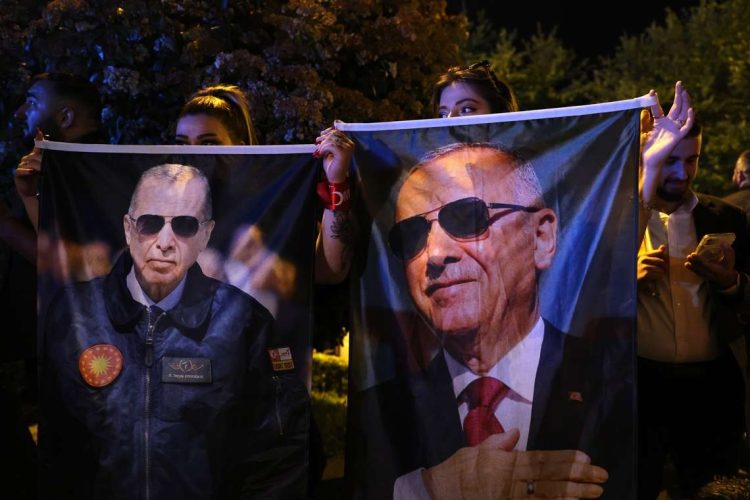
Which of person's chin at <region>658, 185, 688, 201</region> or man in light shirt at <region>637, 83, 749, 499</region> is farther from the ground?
person's chin at <region>658, 185, 688, 201</region>

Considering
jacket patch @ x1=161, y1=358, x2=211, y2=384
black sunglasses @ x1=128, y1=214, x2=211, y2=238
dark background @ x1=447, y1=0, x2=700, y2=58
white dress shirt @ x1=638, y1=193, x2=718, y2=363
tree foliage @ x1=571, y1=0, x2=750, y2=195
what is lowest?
jacket patch @ x1=161, y1=358, x2=211, y2=384

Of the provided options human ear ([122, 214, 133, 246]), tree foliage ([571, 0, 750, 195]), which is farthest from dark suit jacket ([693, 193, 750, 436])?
tree foliage ([571, 0, 750, 195])

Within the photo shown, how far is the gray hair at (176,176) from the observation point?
3.50 meters

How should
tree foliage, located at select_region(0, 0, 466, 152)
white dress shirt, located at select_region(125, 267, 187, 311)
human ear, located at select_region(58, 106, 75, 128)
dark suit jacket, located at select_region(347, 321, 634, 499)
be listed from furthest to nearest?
tree foliage, located at select_region(0, 0, 466, 152) < human ear, located at select_region(58, 106, 75, 128) < white dress shirt, located at select_region(125, 267, 187, 311) < dark suit jacket, located at select_region(347, 321, 634, 499)

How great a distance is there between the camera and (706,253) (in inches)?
143

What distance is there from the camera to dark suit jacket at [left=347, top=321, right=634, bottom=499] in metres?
3.03

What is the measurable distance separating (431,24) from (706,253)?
8.33ft

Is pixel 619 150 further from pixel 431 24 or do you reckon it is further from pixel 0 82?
pixel 0 82

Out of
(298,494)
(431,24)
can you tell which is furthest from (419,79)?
(298,494)

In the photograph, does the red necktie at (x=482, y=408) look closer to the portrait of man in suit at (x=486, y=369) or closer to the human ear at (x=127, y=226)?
the portrait of man in suit at (x=486, y=369)

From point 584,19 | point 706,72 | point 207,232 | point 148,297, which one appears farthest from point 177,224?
point 584,19

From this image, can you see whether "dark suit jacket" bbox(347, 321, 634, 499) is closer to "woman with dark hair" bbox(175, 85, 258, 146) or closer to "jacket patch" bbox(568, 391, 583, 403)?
"jacket patch" bbox(568, 391, 583, 403)

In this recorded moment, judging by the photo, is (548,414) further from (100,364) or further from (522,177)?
(100,364)

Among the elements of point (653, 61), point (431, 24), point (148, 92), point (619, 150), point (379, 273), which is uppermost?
point (653, 61)
